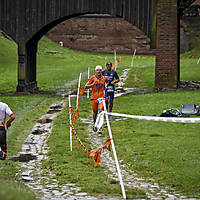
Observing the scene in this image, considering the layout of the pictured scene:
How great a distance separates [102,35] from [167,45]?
40566 millimetres

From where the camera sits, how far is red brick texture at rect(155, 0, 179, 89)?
24.5m

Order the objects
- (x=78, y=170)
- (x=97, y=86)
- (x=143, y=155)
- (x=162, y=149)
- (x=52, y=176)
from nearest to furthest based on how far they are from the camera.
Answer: (x=52, y=176)
(x=78, y=170)
(x=143, y=155)
(x=162, y=149)
(x=97, y=86)

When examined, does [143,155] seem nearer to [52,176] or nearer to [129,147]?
[129,147]

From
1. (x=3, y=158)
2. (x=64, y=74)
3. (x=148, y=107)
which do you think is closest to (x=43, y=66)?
(x=64, y=74)

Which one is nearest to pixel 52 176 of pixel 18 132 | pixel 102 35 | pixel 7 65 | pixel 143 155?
pixel 143 155

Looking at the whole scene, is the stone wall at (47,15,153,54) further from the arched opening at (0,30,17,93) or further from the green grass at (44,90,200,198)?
the green grass at (44,90,200,198)

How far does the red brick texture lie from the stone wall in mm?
39163

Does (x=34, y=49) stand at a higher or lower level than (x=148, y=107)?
higher

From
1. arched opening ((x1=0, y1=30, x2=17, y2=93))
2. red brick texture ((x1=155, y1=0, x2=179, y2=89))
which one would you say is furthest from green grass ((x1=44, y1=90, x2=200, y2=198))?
arched opening ((x1=0, y1=30, x2=17, y2=93))

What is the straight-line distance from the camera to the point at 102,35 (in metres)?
64.9

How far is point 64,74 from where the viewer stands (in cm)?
4031

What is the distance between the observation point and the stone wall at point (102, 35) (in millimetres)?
64312

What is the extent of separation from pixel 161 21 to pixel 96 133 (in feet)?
38.8

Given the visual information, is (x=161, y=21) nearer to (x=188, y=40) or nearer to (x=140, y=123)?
(x=140, y=123)
